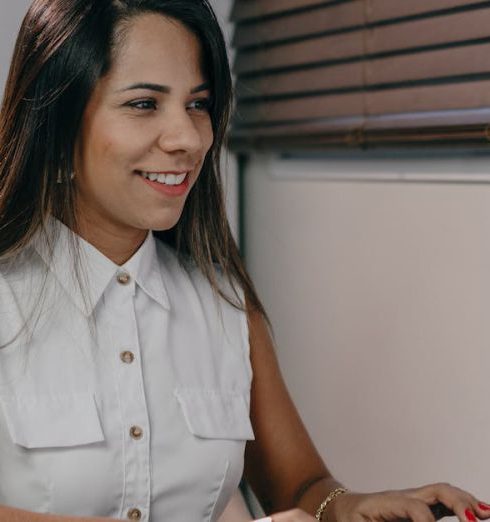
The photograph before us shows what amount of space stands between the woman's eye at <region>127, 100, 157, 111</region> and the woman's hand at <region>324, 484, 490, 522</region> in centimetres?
58

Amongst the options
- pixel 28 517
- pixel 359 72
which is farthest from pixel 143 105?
pixel 359 72

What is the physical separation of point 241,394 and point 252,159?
96cm

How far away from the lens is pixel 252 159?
2465 mm

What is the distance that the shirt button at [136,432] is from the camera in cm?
145

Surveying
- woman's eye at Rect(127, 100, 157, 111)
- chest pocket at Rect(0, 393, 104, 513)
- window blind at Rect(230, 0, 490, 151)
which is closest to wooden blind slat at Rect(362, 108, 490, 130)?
window blind at Rect(230, 0, 490, 151)

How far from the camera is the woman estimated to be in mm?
1400

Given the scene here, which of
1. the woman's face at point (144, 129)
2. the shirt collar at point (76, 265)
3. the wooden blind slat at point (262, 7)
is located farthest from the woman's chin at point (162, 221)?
the wooden blind slat at point (262, 7)

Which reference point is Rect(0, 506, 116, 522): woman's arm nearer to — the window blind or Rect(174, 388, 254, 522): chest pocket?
Rect(174, 388, 254, 522): chest pocket

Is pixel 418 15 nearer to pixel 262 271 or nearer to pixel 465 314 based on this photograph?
pixel 465 314

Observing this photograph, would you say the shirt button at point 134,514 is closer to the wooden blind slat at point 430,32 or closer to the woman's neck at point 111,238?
the woman's neck at point 111,238

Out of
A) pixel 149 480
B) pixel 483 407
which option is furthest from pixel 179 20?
pixel 483 407

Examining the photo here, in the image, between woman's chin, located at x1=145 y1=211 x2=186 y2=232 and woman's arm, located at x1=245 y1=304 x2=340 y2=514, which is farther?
woman's arm, located at x1=245 y1=304 x2=340 y2=514

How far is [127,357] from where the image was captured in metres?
1.49

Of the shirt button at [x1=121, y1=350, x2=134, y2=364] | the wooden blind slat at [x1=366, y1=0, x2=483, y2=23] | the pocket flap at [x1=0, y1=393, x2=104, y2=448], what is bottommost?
the pocket flap at [x1=0, y1=393, x2=104, y2=448]
